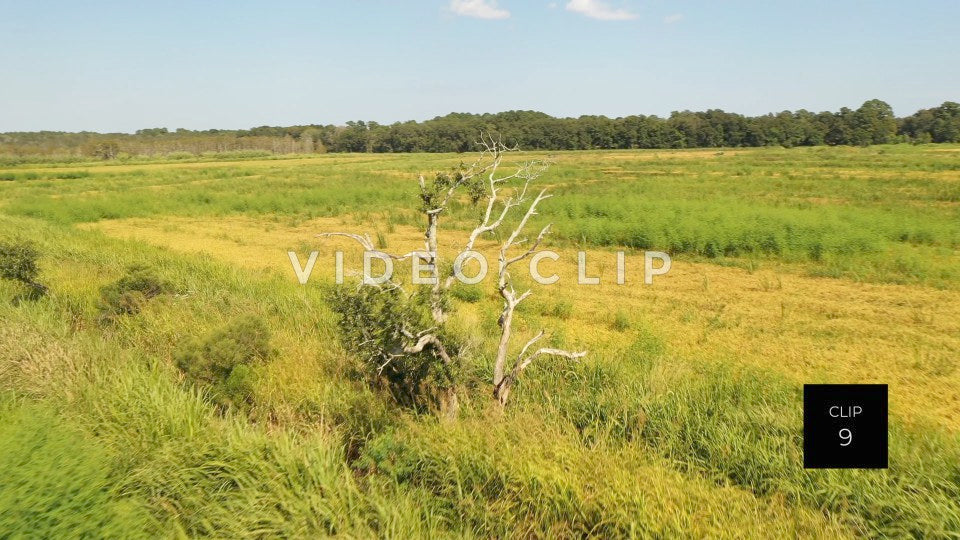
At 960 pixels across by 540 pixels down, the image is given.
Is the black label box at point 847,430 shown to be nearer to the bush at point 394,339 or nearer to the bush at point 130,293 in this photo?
the bush at point 394,339

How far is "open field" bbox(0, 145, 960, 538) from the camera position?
Result: 3.71m

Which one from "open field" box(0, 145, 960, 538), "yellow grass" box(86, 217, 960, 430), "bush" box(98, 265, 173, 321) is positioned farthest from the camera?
"bush" box(98, 265, 173, 321)

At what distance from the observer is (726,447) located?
444 centimetres

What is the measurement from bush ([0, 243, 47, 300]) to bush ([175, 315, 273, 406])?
4.93m

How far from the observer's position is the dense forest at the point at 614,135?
78.6m

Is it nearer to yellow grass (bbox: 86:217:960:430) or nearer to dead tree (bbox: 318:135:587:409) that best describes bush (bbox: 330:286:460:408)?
dead tree (bbox: 318:135:587:409)

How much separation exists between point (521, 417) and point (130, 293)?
6710 mm

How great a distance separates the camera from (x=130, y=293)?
8.45 meters

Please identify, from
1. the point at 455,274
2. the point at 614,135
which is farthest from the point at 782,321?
the point at 614,135

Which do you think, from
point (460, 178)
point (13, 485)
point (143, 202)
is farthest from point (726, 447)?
point (143, 202)

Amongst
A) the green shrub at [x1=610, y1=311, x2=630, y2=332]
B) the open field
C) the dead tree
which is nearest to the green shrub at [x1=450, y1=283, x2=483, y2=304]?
the open field

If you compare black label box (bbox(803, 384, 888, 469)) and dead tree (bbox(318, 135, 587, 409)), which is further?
dead tree (bbox(318, 135, 587, 409))

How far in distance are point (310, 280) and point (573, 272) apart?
5.97 m

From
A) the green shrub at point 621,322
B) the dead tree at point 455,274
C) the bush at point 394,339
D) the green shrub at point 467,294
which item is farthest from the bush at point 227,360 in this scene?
the green shrub at point 621,322
